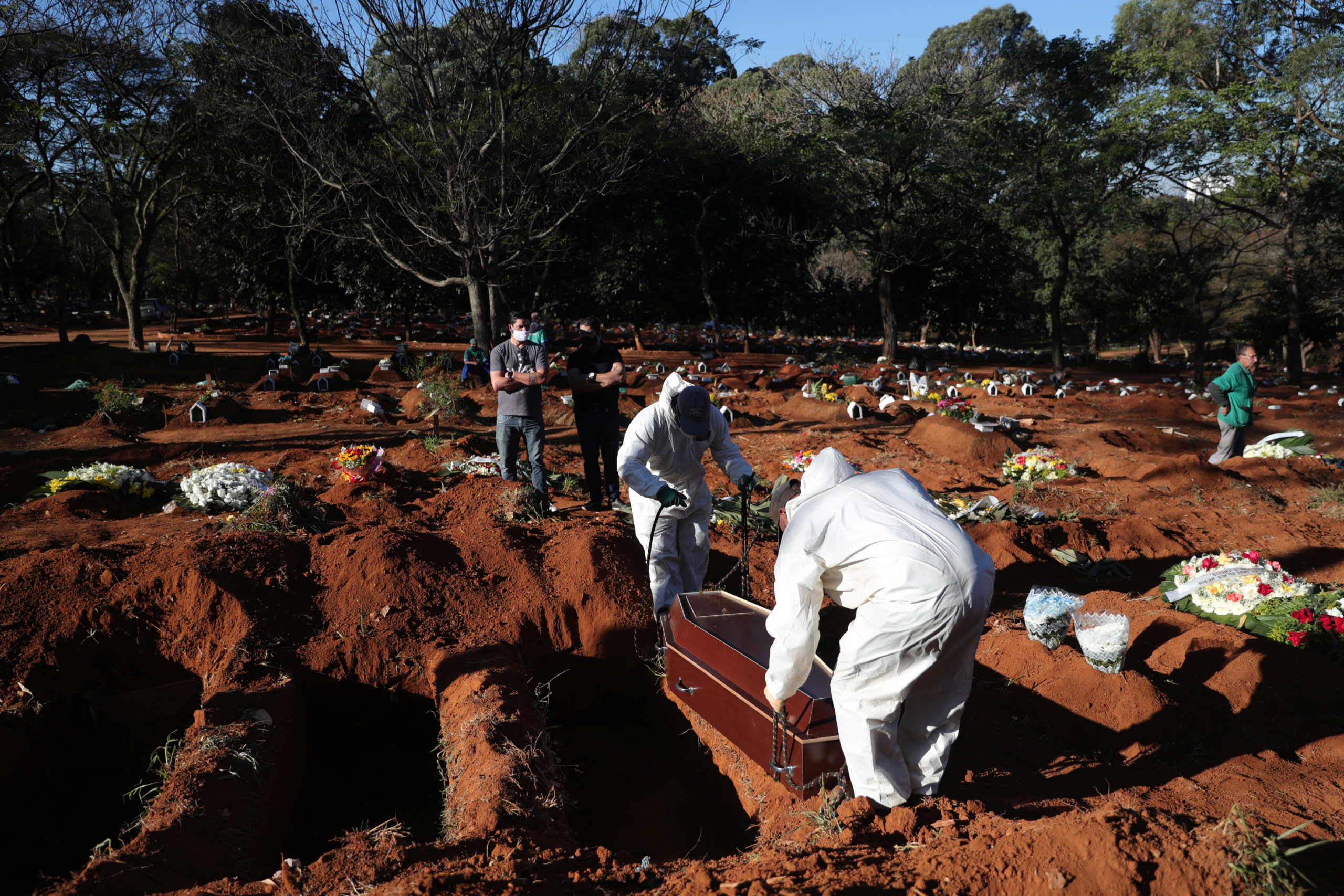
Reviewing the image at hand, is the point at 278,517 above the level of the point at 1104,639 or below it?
above

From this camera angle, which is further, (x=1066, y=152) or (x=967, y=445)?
(x=1066, y=152)

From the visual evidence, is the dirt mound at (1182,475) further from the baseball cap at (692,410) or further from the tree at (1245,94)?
the tree at (1245,94)

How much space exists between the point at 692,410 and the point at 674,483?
0.58m

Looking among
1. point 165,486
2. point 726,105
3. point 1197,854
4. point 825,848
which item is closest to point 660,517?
point 825,848

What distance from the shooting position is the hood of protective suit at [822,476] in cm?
351

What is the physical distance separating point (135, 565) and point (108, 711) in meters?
0.94

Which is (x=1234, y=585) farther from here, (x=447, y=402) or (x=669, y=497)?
(x=447, y=402)

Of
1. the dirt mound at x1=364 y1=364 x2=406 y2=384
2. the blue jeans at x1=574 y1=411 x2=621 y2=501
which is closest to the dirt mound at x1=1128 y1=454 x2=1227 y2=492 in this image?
the blue jeans at x1=574 y1=411 x2=621 y2=501

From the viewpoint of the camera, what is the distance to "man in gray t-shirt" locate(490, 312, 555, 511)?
7094 mm

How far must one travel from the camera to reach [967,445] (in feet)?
36.6

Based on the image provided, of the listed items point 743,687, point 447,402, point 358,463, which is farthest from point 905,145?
point 743,687

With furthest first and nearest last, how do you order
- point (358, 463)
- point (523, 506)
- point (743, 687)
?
point (358, 463) → point (523, 506) → point (743, 687)

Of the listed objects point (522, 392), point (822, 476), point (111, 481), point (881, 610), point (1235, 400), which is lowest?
point (111, 481)

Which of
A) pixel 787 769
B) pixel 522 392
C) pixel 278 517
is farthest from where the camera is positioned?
pixel 522 392
